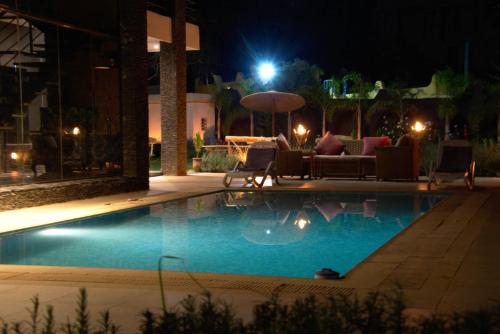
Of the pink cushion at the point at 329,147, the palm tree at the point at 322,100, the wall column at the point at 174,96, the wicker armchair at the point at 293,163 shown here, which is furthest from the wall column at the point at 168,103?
the palm tree at the point at 322,100

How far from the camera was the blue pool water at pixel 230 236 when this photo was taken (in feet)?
20.7

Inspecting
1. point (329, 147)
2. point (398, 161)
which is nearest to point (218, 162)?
point (329, 147)

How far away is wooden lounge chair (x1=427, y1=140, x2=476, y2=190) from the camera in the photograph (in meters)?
12.0

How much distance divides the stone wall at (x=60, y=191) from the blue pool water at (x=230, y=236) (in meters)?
1.58

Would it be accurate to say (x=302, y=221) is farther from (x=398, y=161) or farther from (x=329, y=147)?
(x=329, y=147)

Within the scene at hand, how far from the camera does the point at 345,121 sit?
25.5m

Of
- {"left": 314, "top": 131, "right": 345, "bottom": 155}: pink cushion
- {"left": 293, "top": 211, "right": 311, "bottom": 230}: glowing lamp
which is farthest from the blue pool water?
{"left": 314, "top": 131, "right": 345, "bottom": 155}: pink cushion

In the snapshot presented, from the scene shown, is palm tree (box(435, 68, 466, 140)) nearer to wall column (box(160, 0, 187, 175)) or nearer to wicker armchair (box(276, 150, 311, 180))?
wicker armchair (box(276, 150, 311, 180))

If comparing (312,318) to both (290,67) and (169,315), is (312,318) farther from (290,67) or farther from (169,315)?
(290,67)

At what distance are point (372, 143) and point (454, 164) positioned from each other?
9.77ft

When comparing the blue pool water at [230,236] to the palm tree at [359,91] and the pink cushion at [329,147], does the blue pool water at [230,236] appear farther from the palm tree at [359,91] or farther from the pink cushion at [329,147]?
the palm tree at [359,91]

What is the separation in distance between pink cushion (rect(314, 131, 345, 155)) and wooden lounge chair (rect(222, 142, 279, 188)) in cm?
220

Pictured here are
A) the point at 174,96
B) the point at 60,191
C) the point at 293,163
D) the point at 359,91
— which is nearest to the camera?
the point at 60,191

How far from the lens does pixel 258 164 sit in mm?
13742
